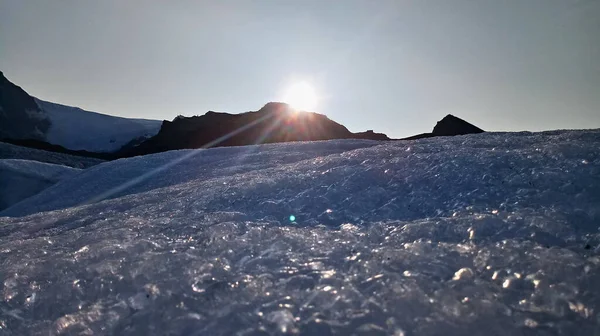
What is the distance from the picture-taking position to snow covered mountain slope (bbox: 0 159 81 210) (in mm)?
20609

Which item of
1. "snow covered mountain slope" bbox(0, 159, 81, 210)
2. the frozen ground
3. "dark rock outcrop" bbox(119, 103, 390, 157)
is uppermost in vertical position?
"dark rock outcrop" bbox(119, 103, 390, 157)

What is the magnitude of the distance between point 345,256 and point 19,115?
115704mm

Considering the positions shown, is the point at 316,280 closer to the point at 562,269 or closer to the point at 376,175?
the point at 562,269

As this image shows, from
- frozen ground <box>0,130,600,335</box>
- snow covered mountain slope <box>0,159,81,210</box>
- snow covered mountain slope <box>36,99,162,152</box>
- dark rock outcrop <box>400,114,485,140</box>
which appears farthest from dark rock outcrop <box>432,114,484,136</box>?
snow covered mountain slope <box>36,99,162,152</box>

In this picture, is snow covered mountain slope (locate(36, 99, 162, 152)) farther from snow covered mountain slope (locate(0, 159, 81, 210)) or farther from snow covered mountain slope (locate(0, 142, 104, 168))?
snow covered mountain slope (locate(0, 159, 81, 210))

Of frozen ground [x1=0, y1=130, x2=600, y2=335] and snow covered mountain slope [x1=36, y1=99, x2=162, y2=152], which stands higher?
snow covered mountain slope [x1=36, y1=99, x2=162, y2=152]

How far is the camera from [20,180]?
21109mm

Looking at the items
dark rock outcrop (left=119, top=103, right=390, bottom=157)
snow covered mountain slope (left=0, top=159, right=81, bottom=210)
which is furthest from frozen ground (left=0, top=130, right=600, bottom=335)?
dark rock outcrop (left=119, top=103, right=390, bottom=157)

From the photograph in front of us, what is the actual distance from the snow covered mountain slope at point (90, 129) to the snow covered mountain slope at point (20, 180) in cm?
7003

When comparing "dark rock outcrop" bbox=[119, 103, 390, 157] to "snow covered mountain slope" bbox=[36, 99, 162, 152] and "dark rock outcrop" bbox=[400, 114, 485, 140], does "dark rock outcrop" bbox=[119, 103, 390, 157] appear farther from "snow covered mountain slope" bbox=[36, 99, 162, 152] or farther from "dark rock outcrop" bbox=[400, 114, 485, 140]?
"snow covered mountain slope" bbox=[36, 99, 162, 152]

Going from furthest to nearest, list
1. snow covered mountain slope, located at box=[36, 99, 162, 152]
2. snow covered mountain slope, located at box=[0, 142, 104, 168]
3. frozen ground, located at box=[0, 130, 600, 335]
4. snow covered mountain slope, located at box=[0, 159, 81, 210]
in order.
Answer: snow covered mountain slope, located at box=[36, 99, 162, 152] < snow covered mountain slope, located at box=[0, 142, 104, 168] < snow covered mountain slope, located at box=[0, 159, 81, 210] < frozen ground, located at box=[0, 130, 600, 335]

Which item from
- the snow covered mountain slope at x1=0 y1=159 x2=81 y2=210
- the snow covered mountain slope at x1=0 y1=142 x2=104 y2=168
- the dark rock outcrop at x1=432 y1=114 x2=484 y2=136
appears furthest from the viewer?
the dark rock outcrop at x1=432 y1=114 x2=484 y2=136

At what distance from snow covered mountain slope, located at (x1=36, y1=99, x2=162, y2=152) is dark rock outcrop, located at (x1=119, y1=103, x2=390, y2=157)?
→ 97.5 ft

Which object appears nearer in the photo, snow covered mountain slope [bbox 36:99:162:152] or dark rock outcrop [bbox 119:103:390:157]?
dark rock outcrop [bbox 119:103:390:157]
